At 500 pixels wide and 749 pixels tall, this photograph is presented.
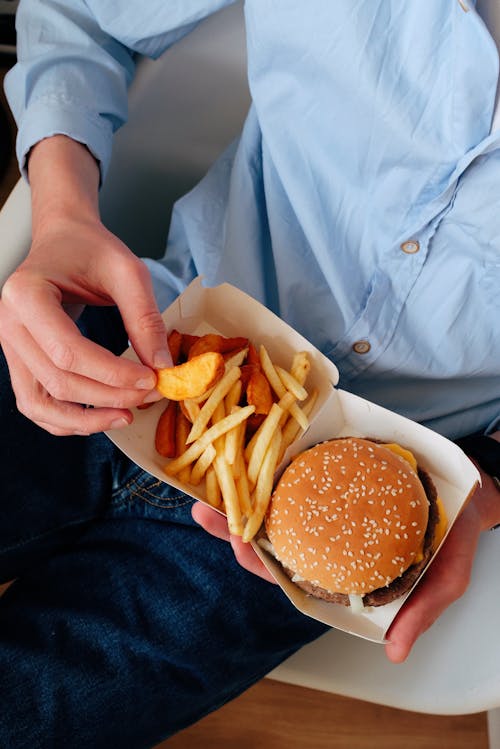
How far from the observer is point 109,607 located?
0.93m

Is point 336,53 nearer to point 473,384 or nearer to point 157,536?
point 473,384

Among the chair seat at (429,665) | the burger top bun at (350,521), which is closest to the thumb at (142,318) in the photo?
the burger top bun at (350,521)

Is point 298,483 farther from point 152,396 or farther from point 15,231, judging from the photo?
point 15,231

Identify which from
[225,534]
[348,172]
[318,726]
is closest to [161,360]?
[225,534]

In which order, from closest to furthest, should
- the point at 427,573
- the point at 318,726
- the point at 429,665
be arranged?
the point at 427,573, the point at 429,665, the point at 318,726

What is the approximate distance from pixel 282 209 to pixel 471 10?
352mm

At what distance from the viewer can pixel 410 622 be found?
861mm

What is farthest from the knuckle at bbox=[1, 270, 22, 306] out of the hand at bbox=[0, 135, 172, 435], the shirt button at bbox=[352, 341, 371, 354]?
the shirt button at bbox=[352, 341, 371, 354]

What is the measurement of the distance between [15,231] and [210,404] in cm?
40

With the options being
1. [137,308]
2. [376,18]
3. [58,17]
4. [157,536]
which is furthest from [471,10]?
[157,536]

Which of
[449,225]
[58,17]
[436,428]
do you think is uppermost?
[58,17]

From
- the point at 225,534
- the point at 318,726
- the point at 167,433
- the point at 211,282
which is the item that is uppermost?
the point at 211,282

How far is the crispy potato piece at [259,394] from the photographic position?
2.72 feet

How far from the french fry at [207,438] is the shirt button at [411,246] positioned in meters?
0.27
